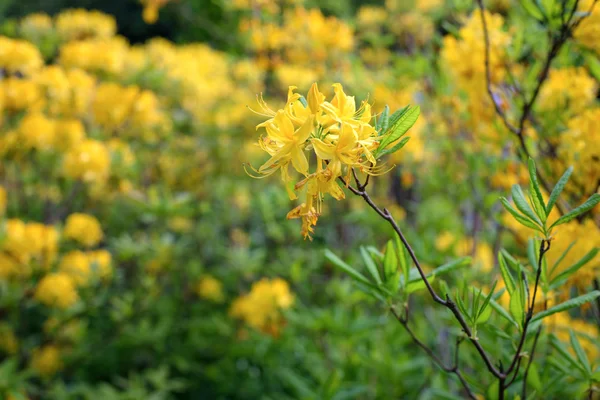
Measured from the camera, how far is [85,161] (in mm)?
2098

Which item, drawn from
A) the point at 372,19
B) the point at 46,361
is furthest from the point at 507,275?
the point at 372,19

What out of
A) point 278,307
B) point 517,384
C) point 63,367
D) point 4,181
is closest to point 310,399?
point 278,307

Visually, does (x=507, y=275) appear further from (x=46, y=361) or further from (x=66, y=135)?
(x=46, y=361)

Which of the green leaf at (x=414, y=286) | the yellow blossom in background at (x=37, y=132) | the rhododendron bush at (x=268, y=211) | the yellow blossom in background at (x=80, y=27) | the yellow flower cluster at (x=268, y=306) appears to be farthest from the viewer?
the yellow blossom in background at (x=80, y=27)

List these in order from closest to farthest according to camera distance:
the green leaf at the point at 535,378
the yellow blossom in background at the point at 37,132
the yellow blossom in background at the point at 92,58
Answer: the green leaf at the point at 535,378
the yellow blossom in background at the point at 37,132
the yellow blossom in background at the point at 92,58

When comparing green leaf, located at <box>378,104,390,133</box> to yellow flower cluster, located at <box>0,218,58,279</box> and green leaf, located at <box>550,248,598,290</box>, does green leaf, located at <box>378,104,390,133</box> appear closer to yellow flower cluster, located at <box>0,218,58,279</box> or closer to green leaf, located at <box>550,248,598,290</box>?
green leaf, located at <box>550,248,598,290</box>

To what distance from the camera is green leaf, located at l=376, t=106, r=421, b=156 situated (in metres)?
0.69

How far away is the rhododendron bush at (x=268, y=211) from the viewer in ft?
4.08

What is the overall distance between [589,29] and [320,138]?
2.57 ft

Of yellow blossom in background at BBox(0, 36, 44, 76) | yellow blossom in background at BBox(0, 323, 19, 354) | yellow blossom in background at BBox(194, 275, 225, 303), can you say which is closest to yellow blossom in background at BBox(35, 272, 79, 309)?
yellow blossom in background at BBox(0, 323, 19, 354)

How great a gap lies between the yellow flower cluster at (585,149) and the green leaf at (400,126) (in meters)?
0.55

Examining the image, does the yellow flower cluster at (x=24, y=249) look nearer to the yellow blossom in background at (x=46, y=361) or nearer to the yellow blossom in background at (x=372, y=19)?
the yellow blossom in background at (x=46, y=361)

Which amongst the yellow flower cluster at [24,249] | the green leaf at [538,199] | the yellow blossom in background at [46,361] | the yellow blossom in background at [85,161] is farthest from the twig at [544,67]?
the yellow blossom in background at [46,361]

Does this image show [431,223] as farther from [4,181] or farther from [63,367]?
[4,181]
